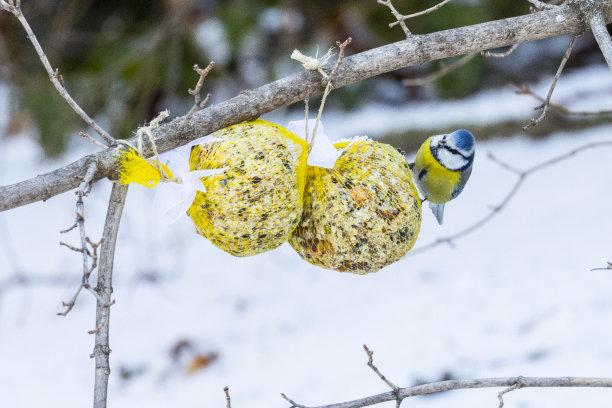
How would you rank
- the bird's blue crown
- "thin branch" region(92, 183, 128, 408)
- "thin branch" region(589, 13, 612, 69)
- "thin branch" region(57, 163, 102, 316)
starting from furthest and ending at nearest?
the bird's blue crown < "thin branch" region(589, 13, 612, 69) < "thin branch" region(92, 183, 128, 408) < "thin branch" region(57, 163, 102, 316)

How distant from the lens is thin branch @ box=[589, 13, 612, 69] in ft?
4.32

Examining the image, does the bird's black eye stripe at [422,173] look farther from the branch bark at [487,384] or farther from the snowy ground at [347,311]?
the snowy ground at [347,311]

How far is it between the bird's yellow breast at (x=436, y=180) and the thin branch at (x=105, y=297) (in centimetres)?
74

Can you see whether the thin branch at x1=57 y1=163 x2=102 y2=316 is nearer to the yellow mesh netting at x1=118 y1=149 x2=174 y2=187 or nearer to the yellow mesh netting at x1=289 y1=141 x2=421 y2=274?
the yellow mesh netting at x1=118 y1=149 x2=174 y2=187

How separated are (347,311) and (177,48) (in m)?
1.97

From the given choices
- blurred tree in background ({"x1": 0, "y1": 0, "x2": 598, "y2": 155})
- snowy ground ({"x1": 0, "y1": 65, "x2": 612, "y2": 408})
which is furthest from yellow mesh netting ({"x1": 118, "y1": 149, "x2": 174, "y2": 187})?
blurred tree in background ({"x1": 0, "y1": 0, "x2": 598, "y2": 155})

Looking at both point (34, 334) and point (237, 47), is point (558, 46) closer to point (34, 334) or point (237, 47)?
point (237, 47)

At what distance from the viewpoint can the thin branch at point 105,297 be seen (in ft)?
3.95

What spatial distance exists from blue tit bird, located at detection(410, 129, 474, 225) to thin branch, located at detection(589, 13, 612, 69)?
12.9 inches

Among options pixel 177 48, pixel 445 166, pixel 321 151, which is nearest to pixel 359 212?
pixel 321 151

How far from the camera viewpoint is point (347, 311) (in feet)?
10.2

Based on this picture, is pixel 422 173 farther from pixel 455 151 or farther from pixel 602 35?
pixel 602 35

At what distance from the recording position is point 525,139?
4.37 m

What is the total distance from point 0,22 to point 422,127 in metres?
2.97
